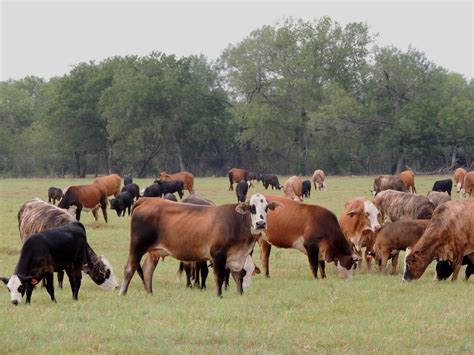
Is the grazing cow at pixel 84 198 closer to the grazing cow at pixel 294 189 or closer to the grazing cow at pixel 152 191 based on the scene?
the grazing cow at pixel 152 191

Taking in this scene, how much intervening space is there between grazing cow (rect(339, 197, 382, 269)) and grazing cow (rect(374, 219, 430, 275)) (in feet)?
1.99

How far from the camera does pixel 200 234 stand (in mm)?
10867

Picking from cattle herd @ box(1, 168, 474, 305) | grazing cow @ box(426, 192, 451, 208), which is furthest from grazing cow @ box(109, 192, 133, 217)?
cattle herd @ box(1, 168, 474, 305)

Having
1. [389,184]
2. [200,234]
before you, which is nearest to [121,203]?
[389,184]

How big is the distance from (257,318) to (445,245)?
15.7ft

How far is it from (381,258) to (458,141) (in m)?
53.9

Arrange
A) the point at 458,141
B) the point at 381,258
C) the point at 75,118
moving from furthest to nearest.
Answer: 1. the point at 75,118
2. the point at 458,141
3. the point at 381,258

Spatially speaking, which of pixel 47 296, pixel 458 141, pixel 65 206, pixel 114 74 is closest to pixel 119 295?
pixel 47 296

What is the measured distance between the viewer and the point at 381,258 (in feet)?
43.5

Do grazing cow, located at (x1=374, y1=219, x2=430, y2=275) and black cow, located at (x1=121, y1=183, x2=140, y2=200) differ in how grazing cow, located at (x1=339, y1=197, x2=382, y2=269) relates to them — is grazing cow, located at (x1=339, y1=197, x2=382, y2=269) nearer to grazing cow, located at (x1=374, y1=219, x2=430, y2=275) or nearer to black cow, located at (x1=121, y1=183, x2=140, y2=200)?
grazing cow, located at (x1=374, y1=219, x2=430, y2=275)

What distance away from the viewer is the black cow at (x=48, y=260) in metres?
9.63

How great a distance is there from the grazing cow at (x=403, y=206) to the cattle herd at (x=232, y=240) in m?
2.38

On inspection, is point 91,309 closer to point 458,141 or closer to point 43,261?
point 43,261

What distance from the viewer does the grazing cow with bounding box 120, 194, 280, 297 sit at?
10.7 metres
